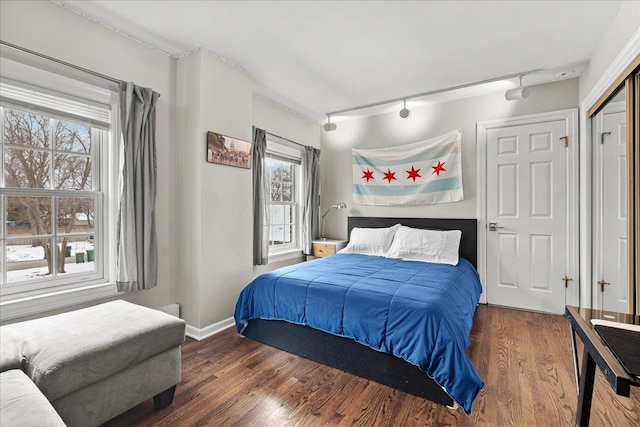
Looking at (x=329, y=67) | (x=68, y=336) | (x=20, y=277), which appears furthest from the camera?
(x=329, y=67)

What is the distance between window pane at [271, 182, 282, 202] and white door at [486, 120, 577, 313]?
2.67 meters

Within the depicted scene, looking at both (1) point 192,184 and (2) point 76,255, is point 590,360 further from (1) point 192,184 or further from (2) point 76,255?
(2) point 76,255

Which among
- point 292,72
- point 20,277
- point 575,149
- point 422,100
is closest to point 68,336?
point 20,277

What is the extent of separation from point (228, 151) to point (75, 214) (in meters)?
1.32

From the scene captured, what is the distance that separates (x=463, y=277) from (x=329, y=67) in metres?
2.39

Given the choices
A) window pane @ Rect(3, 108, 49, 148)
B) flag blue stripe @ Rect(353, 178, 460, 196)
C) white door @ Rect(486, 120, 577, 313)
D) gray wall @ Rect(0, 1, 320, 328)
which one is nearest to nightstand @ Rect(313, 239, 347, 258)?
flag blue stripe @ Rect(353, 178, 460, 196)

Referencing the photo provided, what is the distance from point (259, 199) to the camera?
3625mm

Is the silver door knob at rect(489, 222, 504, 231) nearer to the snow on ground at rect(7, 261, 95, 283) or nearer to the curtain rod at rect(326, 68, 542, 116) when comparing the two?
the curtain rod at rect(326, 68, 542, 116)

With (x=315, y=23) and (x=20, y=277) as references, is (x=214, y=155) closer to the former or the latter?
(x=315, y=23)

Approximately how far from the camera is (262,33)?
2.47 m

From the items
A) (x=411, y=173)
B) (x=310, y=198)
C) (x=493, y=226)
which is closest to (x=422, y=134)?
(x=411, y=173)

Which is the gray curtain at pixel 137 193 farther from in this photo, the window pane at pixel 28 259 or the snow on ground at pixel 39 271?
the window pane at pixel 28 259

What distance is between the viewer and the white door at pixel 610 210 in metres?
2.44

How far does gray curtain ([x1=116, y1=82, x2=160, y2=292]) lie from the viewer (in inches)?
95.4
